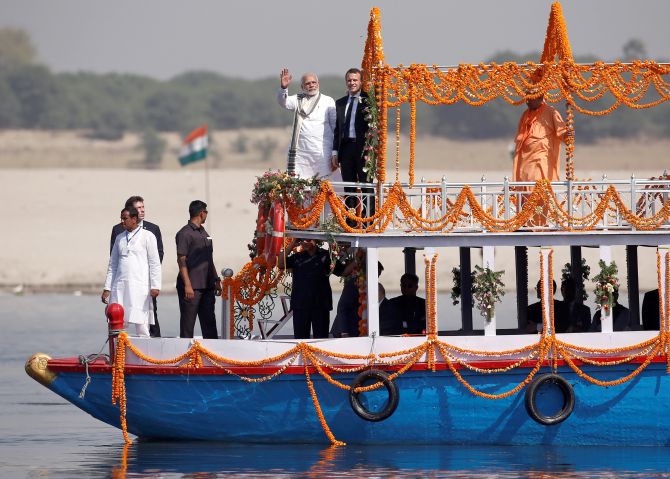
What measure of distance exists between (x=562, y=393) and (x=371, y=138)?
3437 millimetres

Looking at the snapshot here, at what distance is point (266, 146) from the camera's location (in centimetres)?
8300

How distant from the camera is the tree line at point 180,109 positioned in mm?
77562

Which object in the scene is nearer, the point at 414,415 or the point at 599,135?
the point at 414,415

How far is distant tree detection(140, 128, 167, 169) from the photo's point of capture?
3063 inches

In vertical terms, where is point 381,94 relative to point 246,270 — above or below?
above

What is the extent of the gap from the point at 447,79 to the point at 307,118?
1.92 m

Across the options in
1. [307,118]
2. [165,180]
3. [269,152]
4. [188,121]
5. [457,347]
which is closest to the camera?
[457,347]

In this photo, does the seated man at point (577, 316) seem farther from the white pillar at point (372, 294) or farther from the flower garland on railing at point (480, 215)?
the white pillar at point (372, 294)

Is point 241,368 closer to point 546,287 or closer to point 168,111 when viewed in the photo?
point 546,287

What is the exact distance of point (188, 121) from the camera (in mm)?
91625

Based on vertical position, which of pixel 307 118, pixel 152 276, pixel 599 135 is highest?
pixel 599 135

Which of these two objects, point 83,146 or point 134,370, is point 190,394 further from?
point 83,146

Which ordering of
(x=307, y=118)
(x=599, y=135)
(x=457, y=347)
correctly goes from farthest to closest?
(x=599, y=135) < (x=307, y=118) < (x=457, y=347)

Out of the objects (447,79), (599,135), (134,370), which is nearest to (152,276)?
(134,370)
